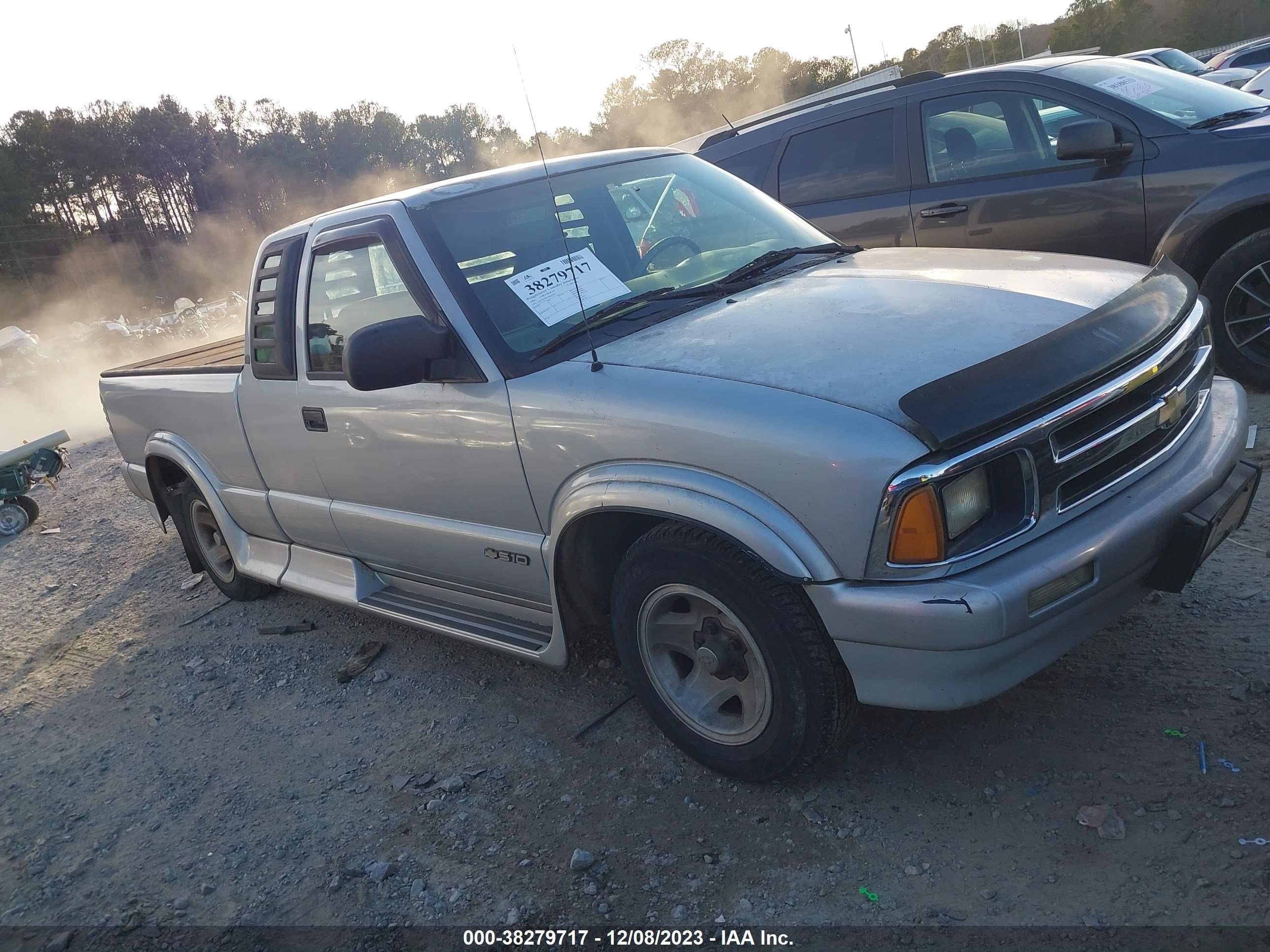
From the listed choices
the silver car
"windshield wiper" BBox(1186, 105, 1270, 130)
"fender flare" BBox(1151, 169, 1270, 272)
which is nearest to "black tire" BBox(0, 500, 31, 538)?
"fender flare" BBox(1151, 169, 1270, 272)

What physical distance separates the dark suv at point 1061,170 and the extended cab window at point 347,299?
3.49 m

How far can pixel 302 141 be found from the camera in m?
37.9

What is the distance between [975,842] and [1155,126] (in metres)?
4.31

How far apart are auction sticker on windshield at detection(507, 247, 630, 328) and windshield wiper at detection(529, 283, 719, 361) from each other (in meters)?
0.05

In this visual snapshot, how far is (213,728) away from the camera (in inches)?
168

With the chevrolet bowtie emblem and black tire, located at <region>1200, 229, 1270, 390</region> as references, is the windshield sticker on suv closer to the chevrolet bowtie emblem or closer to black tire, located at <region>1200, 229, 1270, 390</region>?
black tire, located at <region>1200, 229, 1270, 390</region>

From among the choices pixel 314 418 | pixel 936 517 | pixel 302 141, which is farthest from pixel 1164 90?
pixel 302 141

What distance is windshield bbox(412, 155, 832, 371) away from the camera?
3375 mm

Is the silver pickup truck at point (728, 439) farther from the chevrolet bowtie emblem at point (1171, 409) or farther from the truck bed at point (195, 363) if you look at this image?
the truck bed at point (195, 363)

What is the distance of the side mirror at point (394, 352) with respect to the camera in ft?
10.2

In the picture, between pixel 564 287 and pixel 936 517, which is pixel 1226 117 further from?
pixel 936 517

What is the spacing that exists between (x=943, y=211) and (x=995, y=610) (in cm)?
416

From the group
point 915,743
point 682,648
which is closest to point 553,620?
point 682,648

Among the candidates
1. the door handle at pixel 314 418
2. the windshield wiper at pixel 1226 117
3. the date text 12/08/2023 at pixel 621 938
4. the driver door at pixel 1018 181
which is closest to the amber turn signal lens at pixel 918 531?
the date text 12/08/2023 at pixel 621 938
